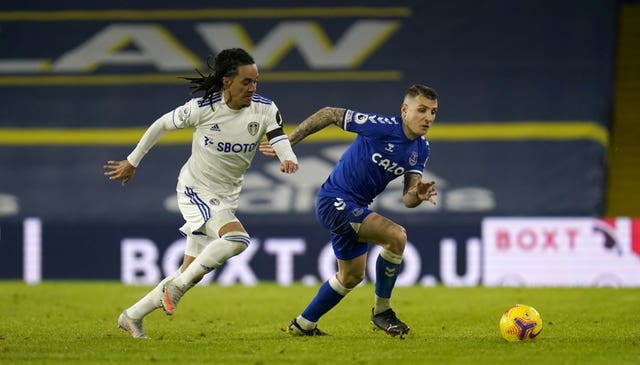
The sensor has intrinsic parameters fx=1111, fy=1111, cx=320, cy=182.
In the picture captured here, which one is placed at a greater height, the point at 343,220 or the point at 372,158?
the point at 372,158

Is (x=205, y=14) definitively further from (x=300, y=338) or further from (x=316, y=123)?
(x=300, y=338)

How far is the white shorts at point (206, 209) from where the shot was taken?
8.62m

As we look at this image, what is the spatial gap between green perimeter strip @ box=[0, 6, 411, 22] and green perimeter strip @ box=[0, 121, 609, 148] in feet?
6.42

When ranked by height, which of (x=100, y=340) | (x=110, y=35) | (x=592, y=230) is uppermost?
(x=110, y=35)

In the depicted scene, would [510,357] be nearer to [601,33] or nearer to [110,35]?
[601,33]

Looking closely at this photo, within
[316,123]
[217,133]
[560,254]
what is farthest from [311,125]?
[560,254]

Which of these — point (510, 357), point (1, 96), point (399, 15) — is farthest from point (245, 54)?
point (1, 96)

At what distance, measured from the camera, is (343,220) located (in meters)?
8.48

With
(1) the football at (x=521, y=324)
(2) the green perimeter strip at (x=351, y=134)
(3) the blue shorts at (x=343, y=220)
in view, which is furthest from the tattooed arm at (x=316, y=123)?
(2) the green perimeter strip at (x=351, y=134)

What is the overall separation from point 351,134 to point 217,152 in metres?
9.89

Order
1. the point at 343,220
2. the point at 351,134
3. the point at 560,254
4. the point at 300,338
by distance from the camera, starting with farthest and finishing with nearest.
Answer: the point at 351,134 < the point at 560,254 < the point at 300,338 < the point at 343,220

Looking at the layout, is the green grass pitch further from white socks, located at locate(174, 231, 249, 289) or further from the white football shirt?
the white football shirt

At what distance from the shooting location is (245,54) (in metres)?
8.62

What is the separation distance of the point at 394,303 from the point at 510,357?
5326 mm
